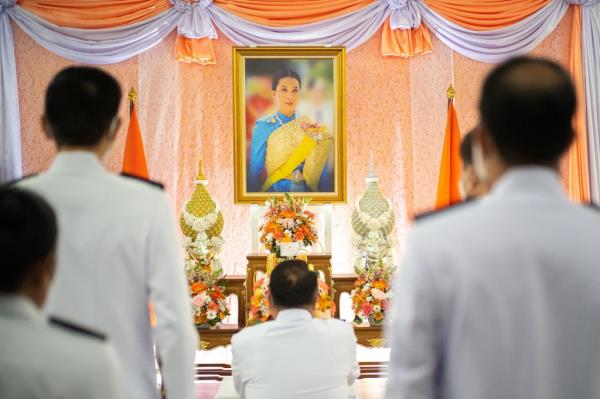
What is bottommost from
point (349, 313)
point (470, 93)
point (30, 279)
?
point (349, 313)

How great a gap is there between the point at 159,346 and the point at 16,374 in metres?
0.80

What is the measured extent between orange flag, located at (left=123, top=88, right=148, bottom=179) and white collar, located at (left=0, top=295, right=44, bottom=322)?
563cm

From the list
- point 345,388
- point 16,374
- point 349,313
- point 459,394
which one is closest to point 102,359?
point 16,374

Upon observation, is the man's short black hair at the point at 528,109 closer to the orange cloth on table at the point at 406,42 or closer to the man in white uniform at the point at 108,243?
the man in white uniform at the point at 108,243

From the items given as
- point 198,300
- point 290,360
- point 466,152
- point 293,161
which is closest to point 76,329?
point 466,152

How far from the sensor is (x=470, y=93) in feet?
25.8

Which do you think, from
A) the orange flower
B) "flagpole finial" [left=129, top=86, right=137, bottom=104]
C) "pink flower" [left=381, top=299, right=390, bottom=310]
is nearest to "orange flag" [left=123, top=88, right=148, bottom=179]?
"flagpole finial" [left=129, top=86, right=137, bottom=104]

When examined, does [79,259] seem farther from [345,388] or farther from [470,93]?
[470,93]

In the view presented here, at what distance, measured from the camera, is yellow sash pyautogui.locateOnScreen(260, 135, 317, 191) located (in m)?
7.44

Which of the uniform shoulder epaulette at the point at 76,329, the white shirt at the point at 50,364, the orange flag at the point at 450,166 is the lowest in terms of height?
the white shirt at the point at 50,364

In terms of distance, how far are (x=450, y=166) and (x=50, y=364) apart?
5.96m

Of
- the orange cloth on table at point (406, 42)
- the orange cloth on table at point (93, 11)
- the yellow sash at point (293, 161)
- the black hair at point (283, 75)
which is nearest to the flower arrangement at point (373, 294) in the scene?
A: the yellow sash at point (293, 161)

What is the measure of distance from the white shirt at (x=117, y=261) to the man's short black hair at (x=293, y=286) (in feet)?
3.78

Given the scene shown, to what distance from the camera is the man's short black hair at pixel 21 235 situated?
141 centimetres
